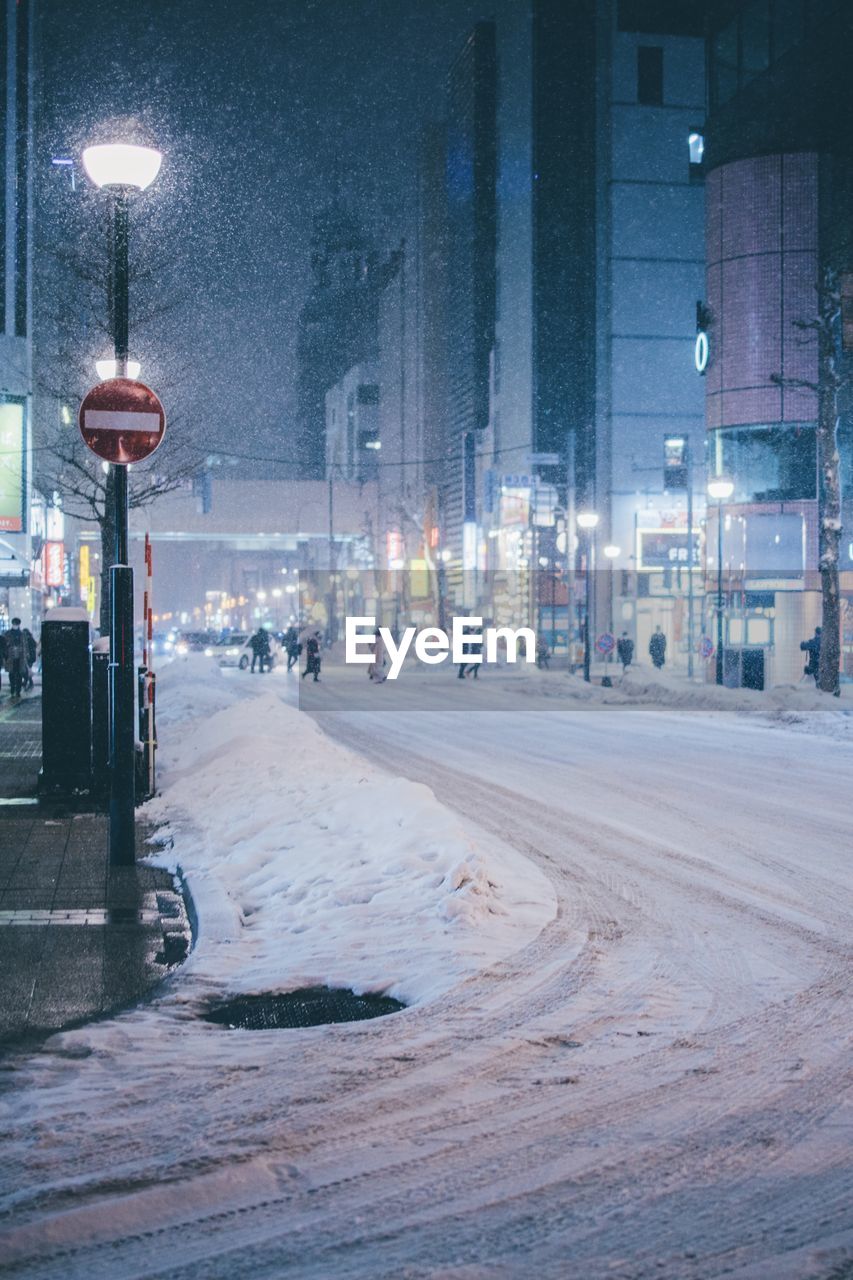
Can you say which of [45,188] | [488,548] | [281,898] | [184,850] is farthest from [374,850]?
[488,548]

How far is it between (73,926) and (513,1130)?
4.24 meters

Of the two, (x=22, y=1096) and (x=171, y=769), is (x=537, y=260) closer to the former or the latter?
(x=171, y=769)

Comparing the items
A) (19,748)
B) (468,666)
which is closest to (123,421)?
(19,748)

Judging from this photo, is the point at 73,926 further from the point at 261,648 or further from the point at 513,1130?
the point at 261,648

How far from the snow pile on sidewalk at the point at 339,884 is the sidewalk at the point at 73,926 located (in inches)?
11.0

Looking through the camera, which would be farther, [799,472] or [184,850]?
[799,472]

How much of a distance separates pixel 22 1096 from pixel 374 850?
183 inches

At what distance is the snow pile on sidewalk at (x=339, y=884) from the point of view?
6.93 metres

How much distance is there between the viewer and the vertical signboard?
179 feet

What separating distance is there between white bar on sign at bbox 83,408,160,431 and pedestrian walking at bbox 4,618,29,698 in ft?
79.0

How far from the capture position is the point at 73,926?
8.04 m

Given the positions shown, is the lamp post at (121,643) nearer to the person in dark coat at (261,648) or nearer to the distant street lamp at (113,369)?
the distant street lamp at (113,369)

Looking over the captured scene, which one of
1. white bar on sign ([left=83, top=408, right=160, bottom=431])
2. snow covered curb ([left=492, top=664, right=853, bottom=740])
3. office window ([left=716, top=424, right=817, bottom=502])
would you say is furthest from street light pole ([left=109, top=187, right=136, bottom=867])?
office window ([left=716, top=424, right=817, bottom=502])

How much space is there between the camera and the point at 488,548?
87.0 m
